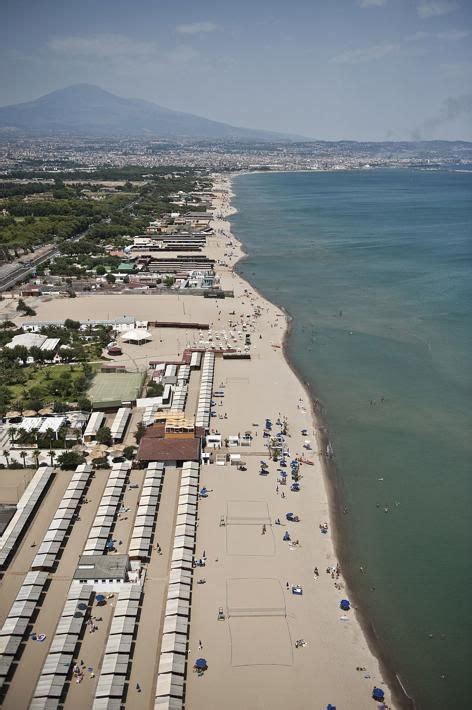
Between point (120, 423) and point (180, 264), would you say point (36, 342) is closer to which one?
point (120, 423)

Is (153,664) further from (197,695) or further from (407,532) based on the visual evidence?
(407,532)

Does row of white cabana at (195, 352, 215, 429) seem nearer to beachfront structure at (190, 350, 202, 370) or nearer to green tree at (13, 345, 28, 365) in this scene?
beachfront structure at (190, 350, 202, 370)

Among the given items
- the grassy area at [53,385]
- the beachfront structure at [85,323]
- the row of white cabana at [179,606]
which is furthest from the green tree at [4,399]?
the row of white cabana at [179,606]

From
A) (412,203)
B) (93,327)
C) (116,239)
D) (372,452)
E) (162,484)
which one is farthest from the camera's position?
(412,203)

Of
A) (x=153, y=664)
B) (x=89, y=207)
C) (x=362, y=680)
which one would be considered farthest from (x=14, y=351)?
(x=89, y=207)

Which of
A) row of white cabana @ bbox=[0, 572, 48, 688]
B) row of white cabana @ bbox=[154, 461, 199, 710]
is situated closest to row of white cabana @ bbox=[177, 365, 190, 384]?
row of white cabana @ bbox=[154, 461, 199, 710]

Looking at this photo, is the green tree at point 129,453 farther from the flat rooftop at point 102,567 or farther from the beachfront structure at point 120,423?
the flat rooftop at point 102,567

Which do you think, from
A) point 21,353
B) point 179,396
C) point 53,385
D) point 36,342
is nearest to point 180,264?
point 36,342
